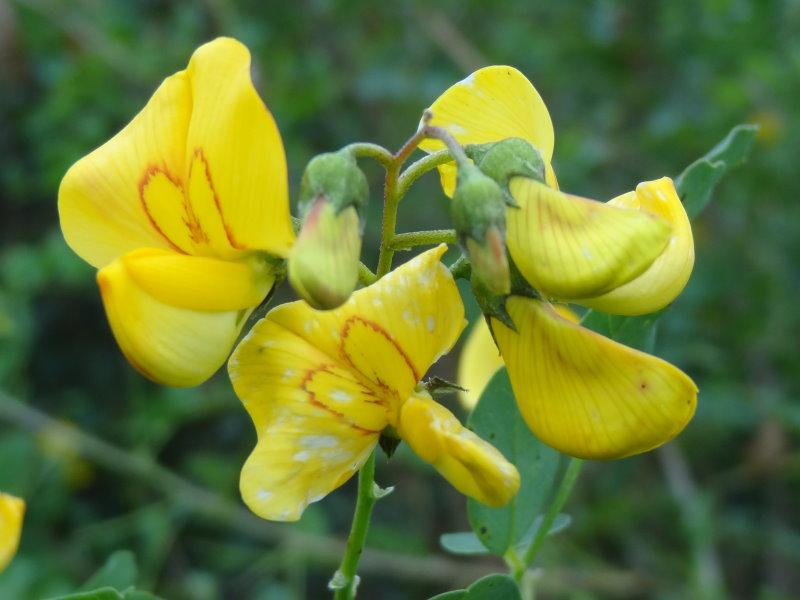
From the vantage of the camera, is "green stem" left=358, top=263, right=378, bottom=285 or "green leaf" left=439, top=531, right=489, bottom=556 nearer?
"green stem" left=358, top=263, right=378, bottom=285

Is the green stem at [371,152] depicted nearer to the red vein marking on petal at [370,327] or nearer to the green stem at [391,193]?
the green stem at [391,193]

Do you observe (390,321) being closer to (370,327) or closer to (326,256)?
(370,327)

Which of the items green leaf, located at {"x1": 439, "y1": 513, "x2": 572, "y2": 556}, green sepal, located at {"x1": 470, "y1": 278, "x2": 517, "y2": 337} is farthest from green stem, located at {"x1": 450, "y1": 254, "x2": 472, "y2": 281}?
green leaf, located at {"x1": 439, "y1": 513, "x2": 572, "y2": 556}

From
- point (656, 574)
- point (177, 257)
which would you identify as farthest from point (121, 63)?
point (177, 257)

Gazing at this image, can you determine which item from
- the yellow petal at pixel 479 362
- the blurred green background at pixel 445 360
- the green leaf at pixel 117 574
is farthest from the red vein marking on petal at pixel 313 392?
the blurred green background at pixel 445 360

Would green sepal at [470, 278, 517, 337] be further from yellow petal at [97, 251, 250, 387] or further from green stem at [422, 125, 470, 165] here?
yellow petal at [97, 251, 250, 387]

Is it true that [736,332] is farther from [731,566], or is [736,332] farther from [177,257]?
[177,257]

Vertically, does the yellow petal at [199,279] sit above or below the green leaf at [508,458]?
above
